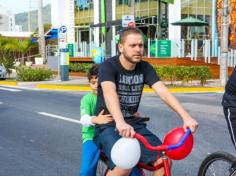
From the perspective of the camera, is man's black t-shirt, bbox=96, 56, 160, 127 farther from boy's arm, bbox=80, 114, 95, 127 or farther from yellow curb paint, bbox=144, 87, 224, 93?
yellow curb paint, bbox=144, 87, 224, 93

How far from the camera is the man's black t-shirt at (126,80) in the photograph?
12.0ft

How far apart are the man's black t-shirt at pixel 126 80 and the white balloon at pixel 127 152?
0.55 m

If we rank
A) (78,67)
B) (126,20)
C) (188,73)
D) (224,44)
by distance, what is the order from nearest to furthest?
(224,44) < (188,73) < (126,20) < (78,67)

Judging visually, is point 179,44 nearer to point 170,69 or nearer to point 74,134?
point 170,69

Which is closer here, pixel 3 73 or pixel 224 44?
pixel 224 44

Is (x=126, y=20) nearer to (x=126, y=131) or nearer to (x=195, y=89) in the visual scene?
(x=195, y=89)

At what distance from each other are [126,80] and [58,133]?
531 cm

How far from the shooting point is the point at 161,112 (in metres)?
11.8

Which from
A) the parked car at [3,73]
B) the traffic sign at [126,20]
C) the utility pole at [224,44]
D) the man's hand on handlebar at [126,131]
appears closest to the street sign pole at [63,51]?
the traffic sign at [126,20]

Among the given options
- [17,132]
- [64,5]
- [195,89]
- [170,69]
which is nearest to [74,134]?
[17,132]

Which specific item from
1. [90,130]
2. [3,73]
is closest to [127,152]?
[90,130]

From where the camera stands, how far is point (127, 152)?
3.16 metres

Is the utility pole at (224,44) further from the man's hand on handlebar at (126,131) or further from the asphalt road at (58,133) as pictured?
the man's hand on handlebar at (126,131)

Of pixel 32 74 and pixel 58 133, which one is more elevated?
pixel 32 74
